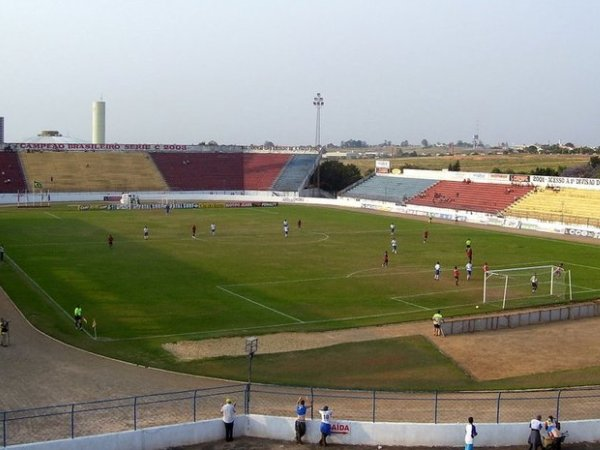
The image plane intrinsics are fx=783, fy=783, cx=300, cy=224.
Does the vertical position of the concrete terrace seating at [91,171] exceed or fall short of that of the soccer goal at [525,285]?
it exceeds it

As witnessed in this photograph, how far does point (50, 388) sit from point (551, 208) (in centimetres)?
6621

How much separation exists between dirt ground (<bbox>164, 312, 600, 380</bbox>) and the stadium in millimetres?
152

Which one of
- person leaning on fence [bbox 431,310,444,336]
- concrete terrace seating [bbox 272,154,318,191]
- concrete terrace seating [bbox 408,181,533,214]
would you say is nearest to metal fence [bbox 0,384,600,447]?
person leaning on fence [bbox 431,310,444,336]

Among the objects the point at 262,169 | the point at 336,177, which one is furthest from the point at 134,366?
the point at 262,169

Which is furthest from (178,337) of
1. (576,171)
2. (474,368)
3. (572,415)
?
(576,171)

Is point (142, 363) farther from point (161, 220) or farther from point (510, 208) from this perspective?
point (510, 208)

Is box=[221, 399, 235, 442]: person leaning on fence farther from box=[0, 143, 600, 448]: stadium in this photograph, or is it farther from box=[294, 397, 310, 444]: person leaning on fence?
box=[294, 397, 310, 444]: person leaning on fence

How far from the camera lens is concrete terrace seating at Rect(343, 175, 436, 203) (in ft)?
336

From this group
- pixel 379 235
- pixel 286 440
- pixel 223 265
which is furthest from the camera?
pixel 379 235

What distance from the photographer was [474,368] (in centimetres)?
2788

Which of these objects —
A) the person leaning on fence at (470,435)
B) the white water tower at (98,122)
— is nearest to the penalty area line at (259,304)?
the person leaning on fence at (470,435)

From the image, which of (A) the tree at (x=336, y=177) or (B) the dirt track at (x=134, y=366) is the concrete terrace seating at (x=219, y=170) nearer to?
(A) the tree at (x=336, y=177)

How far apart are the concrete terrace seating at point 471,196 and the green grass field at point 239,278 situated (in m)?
12.8

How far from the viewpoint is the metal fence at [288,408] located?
1988 cm
